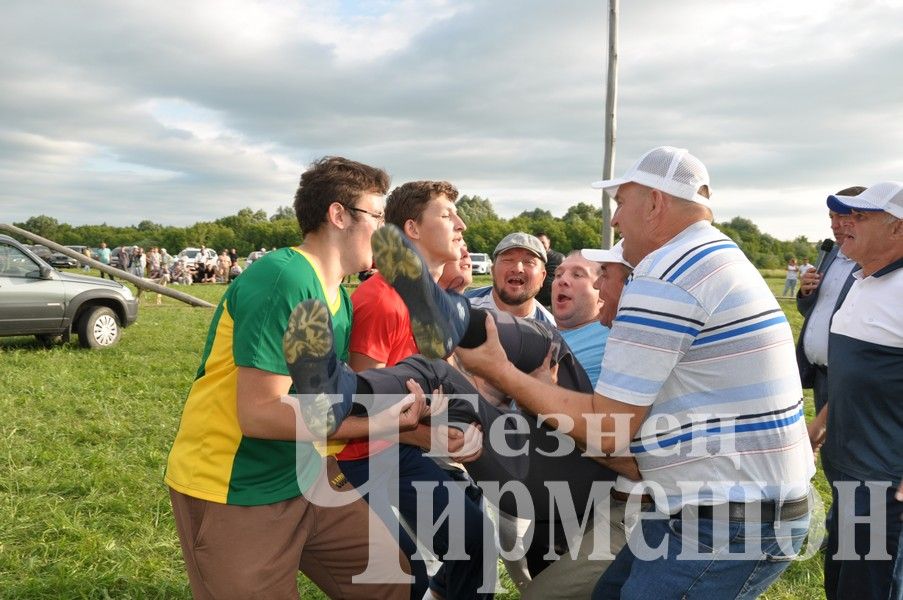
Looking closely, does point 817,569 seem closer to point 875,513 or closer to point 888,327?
point 875,513

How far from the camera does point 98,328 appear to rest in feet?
37.9

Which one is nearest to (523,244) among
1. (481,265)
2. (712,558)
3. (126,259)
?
(712,558)

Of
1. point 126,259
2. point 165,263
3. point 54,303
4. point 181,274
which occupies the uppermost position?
point 126,259

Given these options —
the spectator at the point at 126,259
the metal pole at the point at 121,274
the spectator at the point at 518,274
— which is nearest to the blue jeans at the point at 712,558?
the spectator at the point at 518,274

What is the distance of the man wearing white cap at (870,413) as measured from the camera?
2.92 m

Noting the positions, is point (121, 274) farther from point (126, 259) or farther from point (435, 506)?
point (126, 259)

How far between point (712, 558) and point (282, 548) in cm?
145

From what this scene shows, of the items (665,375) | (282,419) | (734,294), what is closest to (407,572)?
(282,419)

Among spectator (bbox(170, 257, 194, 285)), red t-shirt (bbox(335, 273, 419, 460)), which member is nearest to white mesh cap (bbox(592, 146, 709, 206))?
red t-shirt (bbox(335, 273, 419, 460))

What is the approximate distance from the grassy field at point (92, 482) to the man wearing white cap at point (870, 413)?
1.04 metres

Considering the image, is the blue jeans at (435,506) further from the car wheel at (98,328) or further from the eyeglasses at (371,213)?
the car wheel at (98,328)

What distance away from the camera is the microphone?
5.02 meters

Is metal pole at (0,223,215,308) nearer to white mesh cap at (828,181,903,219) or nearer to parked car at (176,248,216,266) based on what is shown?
white mesh cap at (828,181,903,219)

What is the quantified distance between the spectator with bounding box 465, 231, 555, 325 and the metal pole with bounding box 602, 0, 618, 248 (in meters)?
3.84
